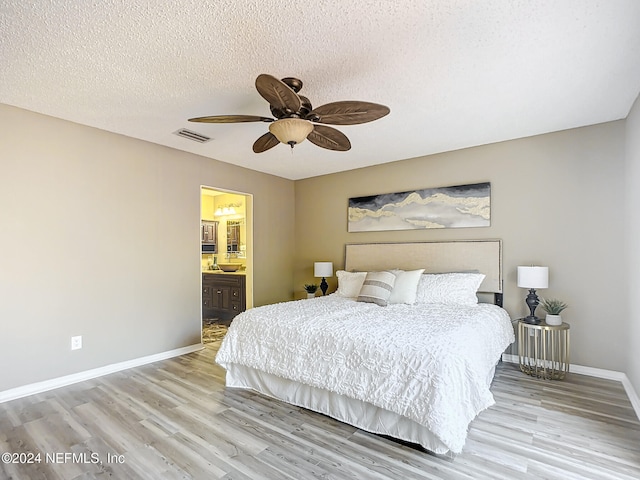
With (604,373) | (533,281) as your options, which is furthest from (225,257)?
(604,373)

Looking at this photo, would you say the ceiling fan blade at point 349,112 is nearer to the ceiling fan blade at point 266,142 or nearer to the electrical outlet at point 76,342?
the ceiling fan blade at point 266,142

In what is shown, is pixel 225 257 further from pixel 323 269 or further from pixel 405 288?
pixel 405 288

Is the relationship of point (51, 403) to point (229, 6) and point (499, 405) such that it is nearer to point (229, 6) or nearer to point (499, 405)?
point (229, 6)

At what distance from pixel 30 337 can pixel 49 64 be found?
2.32 meters

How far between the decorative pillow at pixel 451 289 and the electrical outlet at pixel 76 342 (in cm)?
350

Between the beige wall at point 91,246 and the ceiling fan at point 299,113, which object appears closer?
the ceiling fan at point 299,113

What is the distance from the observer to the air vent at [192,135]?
361 cm

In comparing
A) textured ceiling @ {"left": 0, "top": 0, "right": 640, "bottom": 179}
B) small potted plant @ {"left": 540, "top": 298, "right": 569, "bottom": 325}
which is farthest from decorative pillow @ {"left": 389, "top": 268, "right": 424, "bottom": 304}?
textured ceiling @ {"left": 0, "top": 0, "right": 640, "bottom": 179}

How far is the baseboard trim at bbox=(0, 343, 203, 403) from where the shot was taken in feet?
9.62

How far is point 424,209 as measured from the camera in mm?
A: 4484

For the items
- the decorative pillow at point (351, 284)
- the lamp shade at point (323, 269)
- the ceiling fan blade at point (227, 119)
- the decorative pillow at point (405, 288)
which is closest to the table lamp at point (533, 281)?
the decorative pillow at point (405, 288)

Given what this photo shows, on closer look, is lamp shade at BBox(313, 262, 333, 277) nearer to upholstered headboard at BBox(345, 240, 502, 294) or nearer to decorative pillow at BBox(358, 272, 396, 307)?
upholstered headboard at BBox(345, 240, 502, 294)

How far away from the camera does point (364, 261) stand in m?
4.94

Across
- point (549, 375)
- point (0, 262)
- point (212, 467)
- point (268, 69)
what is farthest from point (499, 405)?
point (0, 262)
